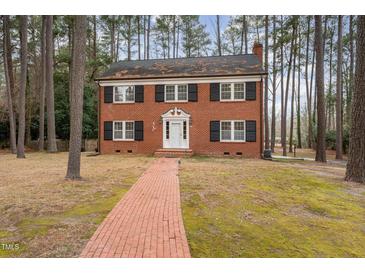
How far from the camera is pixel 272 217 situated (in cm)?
506

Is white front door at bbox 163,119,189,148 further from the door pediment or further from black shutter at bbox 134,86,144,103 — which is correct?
black shutter at bbox 134,86,144,103

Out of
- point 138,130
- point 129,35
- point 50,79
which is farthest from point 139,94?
point 129,35

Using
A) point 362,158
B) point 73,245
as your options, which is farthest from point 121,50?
point 73,245

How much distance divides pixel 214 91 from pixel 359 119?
9240 mm

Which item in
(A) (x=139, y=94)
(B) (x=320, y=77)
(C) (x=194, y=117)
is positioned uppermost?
(B) (x=320, y=77)

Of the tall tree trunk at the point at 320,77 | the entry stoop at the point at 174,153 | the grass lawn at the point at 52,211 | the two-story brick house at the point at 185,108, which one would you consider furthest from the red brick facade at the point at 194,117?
the grass lawn at the point at 52,211

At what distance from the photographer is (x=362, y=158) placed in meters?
8.63

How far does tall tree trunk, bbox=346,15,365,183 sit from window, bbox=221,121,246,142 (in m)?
7.68

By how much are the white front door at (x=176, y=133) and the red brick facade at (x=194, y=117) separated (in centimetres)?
29

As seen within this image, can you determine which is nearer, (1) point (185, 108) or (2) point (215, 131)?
(2) point (215, 131)

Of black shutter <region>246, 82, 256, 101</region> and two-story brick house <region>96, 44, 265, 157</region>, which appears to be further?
two-story brick house <region>96, 44, 265, 157</region>

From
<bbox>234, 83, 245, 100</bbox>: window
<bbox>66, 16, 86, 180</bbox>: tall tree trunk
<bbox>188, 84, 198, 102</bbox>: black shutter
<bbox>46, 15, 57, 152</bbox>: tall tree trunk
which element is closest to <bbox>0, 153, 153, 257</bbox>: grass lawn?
<bbox>66, 16, 86, 180</bbox>: tall tree trunk

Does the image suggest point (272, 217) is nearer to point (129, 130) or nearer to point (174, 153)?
point (174, 153)

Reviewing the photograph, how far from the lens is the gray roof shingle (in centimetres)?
1652
